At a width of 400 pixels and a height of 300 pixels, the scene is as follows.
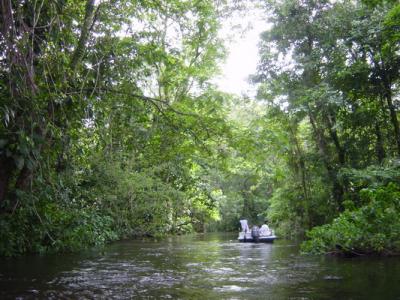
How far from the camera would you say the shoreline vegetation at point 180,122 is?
5.73m

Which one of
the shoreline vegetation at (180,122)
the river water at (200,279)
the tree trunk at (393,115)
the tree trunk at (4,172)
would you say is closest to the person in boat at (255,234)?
the shoreline vegetation at (180,122)

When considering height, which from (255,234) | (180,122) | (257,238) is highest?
(180,122)

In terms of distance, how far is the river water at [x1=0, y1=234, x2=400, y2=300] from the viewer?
587 cm

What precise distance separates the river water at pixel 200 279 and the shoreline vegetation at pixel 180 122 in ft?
3.89

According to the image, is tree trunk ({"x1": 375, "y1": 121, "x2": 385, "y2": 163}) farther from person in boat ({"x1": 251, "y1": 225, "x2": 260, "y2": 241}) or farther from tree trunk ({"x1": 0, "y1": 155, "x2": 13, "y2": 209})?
tree trunk ({"x1": 0, "y1": 155, "x2": 13, "y2": 209})

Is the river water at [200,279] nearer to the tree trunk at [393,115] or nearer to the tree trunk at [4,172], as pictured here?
the tree trunk at [4,172]

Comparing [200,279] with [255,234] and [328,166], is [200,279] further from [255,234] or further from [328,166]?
[255,234]

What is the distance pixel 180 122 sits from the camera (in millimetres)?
7812

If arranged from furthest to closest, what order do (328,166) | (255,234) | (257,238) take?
(255,234) → (257,238) → (328,166)

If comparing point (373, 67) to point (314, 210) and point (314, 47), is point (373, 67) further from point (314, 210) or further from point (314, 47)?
point (314, 210)

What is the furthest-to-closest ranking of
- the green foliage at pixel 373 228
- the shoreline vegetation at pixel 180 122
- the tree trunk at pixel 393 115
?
1. the tree trunk at pixel 393 115
2. the green foliage at pixel 373 228
3. the shoreline vegetation at pixel 180 122

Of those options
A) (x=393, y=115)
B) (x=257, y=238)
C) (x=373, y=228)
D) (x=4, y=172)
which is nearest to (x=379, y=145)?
(x=393, y=115)

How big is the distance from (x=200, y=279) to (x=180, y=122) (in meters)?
3.04

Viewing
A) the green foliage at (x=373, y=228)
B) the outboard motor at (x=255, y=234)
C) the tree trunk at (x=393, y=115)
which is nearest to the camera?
the green foliage at (x=373, y=228)
